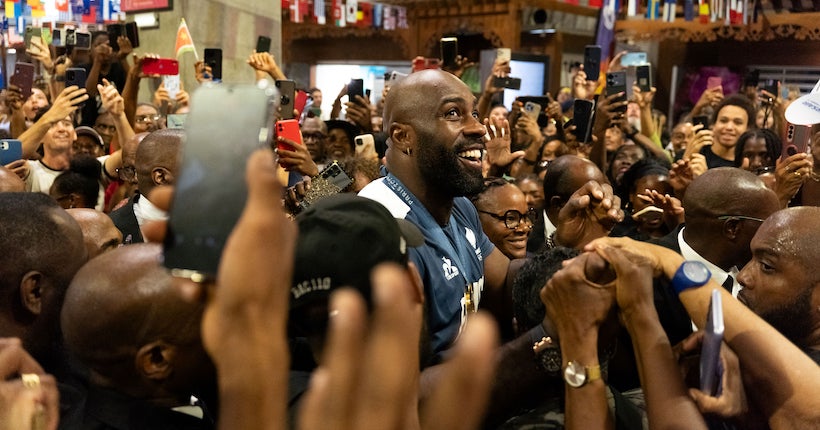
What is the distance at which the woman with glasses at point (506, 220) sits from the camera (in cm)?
350

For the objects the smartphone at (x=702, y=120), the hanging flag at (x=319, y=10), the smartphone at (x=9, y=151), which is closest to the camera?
the smartphone at (x=9, y=151)

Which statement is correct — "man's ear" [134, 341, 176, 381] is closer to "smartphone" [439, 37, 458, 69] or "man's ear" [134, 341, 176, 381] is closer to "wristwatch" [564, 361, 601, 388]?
"wristwatch" [564, 361, 601, 388]

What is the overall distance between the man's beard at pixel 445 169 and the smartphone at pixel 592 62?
3720mm

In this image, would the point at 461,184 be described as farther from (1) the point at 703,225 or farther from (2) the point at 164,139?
(2) the point at 164,139

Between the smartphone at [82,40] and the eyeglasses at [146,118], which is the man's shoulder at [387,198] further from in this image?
the smartphone at [82,40]

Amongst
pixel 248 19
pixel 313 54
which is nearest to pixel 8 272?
pixel 248 19

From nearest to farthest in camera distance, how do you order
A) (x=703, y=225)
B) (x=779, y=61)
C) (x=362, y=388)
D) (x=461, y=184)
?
(x=362, y=388) < (x=461, y=184) < (x=703, y=225) < (x=779, y=61)

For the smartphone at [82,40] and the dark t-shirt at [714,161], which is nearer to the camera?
the dark t-shirt at [714,161]

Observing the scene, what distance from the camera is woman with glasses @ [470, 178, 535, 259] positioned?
11.5 ft

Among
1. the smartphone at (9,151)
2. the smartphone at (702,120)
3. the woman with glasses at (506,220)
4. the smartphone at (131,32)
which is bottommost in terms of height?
the woman with glasses at (506,220)

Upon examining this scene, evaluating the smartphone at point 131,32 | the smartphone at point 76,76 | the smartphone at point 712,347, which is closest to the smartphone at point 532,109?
the smartphone at point 131,32

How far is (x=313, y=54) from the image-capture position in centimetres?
1647

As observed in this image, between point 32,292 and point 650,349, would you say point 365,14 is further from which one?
point 650,349

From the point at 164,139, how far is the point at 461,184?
1.40 metres
